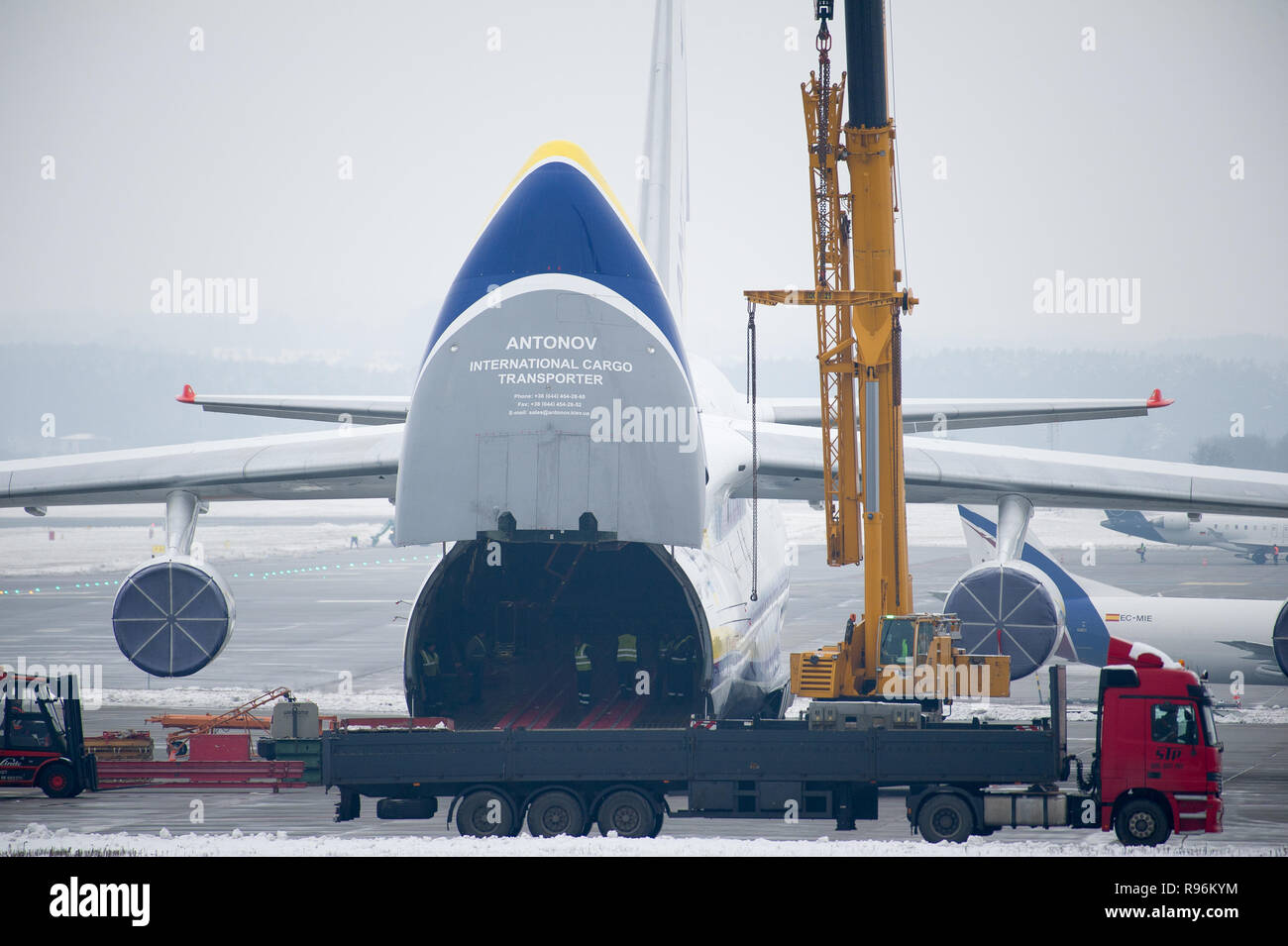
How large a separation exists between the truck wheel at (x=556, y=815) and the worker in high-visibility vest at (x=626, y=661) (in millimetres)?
3102

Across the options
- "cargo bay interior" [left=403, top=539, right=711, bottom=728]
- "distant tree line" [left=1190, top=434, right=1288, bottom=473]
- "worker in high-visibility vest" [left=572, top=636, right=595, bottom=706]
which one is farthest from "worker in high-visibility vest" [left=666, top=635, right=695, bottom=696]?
"distant tree line" [left=1190, top=434, right=1288, bottom=473]

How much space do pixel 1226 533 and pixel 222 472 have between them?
73.2 metres

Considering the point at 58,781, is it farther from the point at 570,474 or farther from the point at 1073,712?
the point at 1073,712

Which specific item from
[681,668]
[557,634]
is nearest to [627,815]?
[681,668]

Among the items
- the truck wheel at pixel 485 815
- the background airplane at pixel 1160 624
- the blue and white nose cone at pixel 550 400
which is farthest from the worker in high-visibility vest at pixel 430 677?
the background airplane at pixel 1160 624

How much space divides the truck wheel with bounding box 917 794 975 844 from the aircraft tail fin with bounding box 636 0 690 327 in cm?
1107

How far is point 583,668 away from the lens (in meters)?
17.8

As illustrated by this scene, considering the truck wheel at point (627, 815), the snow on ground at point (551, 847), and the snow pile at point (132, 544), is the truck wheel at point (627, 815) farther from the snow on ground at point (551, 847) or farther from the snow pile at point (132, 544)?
the snow pile at point (132, 544)

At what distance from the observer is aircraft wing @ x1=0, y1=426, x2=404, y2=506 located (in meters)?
19.5

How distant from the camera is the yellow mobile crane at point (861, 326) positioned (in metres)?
18.7

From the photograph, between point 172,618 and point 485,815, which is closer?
point 485,815
